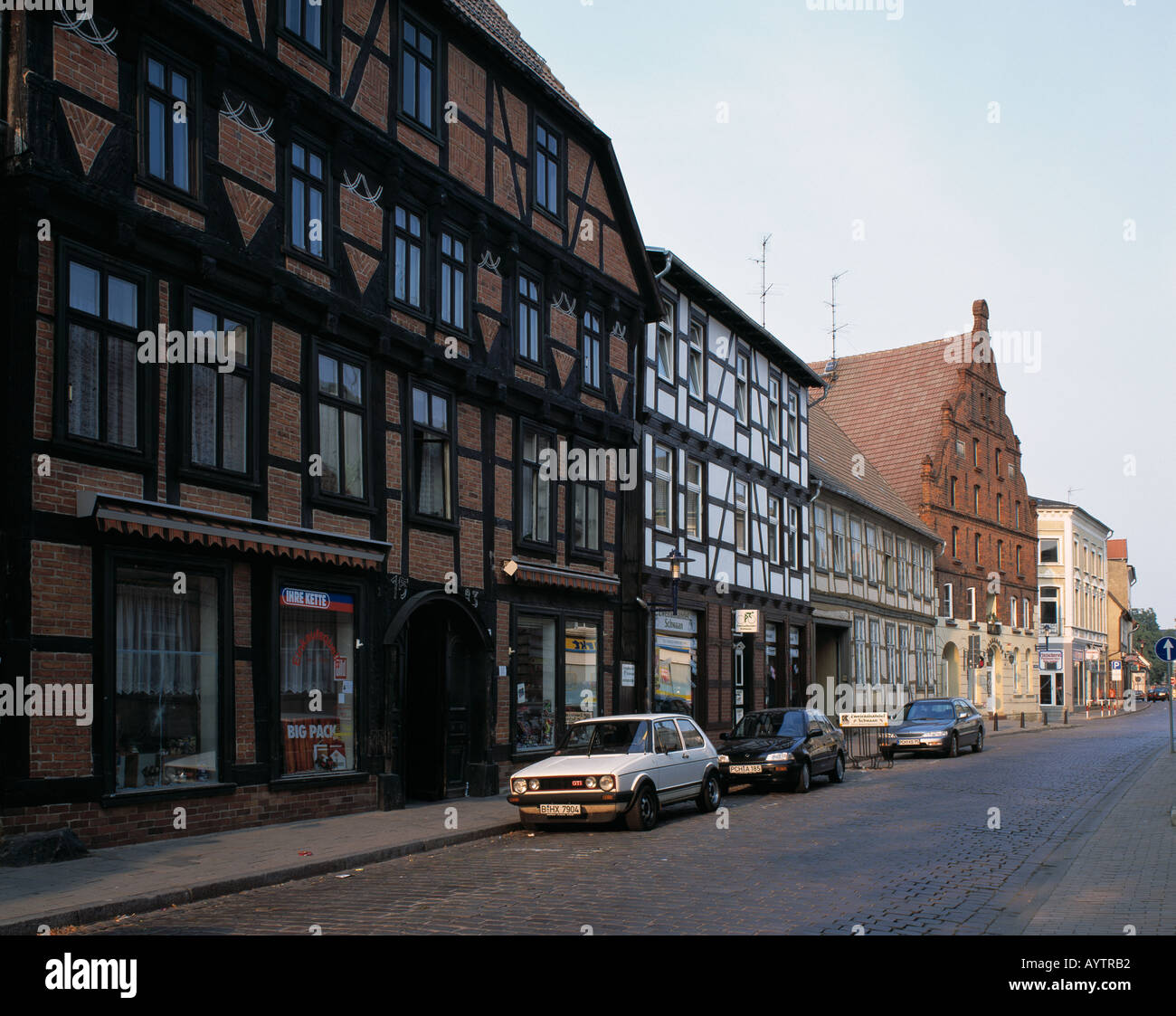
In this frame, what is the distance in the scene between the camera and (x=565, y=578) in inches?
Result: 892

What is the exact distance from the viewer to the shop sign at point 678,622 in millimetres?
27828

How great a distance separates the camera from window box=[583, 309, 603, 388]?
80.5ft

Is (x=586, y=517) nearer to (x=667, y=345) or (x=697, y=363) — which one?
(x=667, y=345)

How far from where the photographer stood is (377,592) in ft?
58.9

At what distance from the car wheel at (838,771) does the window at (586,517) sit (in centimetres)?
605

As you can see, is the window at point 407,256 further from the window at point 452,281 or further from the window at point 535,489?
the window at point 535,489

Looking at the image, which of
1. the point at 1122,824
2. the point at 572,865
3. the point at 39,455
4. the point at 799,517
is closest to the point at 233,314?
the point at 39,455

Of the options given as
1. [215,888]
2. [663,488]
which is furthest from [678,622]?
[215,888]

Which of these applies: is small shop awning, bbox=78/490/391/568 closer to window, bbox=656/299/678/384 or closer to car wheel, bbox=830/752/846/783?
car wheel, bbox=830/752/846/783

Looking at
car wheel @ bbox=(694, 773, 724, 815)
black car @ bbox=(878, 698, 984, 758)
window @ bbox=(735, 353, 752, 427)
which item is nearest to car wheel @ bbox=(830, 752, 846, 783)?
car wheel @ bbox=(694, 773, 724, 815)

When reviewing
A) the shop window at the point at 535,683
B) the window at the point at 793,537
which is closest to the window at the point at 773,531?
the window at the point at 793,537

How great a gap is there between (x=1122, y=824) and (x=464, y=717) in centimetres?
991

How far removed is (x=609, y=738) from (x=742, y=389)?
18.8m
